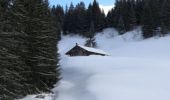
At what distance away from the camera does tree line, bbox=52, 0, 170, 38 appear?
104775 millimetres

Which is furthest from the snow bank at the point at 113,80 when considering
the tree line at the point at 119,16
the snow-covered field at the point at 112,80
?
the tree line at the point at 119,16

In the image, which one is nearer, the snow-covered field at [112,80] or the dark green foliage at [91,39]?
the snow-covered field at [112,80]

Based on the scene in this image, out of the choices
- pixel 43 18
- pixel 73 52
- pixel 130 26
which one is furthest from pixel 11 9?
pixel 130 26

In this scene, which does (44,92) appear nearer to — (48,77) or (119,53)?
(48,77)

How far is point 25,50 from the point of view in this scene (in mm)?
33969

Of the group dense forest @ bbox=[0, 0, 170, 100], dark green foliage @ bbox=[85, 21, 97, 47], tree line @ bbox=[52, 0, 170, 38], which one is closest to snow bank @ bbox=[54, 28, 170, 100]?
dense forest @ bbox=[0, 0, 170, 100]

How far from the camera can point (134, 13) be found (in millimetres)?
120312

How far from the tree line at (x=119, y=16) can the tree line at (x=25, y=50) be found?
219 ft

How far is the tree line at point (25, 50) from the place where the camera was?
90.4 feet

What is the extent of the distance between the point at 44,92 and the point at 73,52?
38254 millimetres

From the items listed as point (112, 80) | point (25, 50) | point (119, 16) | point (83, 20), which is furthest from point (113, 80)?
point (83, 20)

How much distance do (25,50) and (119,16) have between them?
3591 inches

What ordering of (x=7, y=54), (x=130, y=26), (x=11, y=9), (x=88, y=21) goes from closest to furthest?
(x=7, y=54)
(x=11, y=9)
(x=130, y=26)
(x=88, y=21)

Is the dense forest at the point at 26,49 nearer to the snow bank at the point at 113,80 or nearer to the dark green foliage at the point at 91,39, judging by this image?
the snow bank at the point at 113,80
